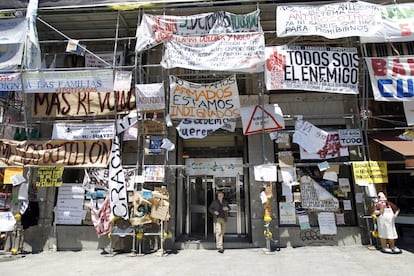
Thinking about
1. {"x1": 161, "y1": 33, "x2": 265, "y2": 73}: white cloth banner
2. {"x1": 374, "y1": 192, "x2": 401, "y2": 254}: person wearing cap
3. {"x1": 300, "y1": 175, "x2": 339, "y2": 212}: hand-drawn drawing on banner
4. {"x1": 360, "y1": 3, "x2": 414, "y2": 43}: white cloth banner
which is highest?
{"x1": 360, "y1": 3, "x2": 414, "y2": 43}: white cloth banner

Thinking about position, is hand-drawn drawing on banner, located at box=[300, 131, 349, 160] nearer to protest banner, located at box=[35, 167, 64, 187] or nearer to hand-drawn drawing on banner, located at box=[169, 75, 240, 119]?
hand-drawn drawing on banner, located at box=[169, 75, 240, 119]

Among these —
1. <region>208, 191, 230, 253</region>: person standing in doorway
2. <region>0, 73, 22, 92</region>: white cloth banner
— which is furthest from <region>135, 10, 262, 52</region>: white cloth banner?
<region>208, 191, 230, 253</region>: person standing in doorway

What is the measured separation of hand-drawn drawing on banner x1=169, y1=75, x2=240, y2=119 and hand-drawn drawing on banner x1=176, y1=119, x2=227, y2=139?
0.47 feet

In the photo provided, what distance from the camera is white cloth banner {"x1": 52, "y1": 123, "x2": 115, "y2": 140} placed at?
31.3ft

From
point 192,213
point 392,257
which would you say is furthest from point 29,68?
point 392,257

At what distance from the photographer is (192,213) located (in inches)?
425

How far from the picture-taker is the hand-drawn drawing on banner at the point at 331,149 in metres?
9.60

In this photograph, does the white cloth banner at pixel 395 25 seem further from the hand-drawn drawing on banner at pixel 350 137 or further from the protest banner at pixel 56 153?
the protest banner at pixel 56 153

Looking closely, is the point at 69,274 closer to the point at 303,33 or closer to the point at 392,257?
the point at 392,257

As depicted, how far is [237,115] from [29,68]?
6.08 m

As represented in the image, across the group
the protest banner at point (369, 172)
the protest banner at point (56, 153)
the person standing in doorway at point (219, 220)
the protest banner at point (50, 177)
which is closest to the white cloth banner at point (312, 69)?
the protest banner at point (369, 172)

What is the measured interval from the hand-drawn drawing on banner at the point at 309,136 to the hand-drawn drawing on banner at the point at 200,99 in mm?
2114

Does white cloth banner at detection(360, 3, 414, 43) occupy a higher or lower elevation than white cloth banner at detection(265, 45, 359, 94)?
higher

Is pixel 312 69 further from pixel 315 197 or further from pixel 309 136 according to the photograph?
pixel 315 197
